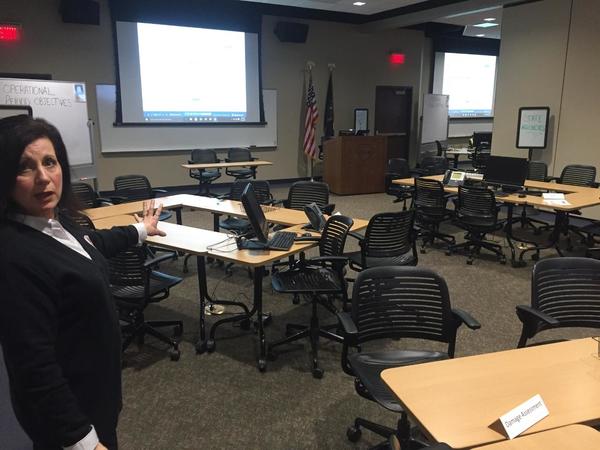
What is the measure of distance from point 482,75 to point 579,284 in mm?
11760

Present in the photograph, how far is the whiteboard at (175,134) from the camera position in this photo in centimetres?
807

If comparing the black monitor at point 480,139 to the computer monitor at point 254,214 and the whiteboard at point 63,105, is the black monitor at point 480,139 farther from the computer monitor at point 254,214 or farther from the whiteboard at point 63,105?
the computer monitor at point 254,214

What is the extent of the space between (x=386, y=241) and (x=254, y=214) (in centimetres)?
121

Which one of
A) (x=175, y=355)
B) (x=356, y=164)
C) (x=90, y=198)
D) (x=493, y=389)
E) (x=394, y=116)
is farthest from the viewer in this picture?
(x=394, y=116)

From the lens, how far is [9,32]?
7.16m

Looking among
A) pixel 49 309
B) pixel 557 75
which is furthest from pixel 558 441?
pixel 557 75

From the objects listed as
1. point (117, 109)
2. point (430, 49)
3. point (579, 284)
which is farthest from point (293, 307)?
point (430, 49)

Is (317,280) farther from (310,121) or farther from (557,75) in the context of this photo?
(310,121)

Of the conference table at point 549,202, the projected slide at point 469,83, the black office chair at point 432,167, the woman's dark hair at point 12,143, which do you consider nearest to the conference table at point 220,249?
the woman's dark hair at point 12,143

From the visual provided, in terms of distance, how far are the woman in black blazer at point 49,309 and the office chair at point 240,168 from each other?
7.23m

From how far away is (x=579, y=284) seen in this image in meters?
2.51

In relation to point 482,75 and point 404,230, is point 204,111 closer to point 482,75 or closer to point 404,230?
point 404,230

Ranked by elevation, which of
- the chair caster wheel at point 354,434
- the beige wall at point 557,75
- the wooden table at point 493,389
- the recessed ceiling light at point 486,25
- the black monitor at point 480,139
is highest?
the recessed ceiling light at point 486,25

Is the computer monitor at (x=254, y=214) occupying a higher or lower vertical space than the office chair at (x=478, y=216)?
higher
